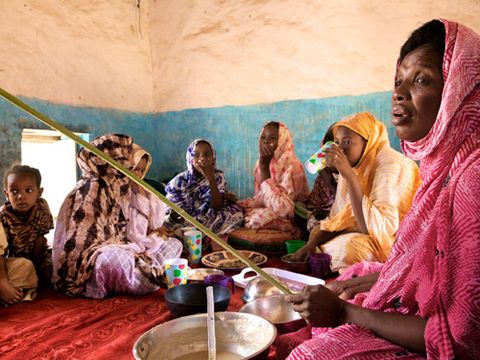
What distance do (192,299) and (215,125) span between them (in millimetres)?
3367

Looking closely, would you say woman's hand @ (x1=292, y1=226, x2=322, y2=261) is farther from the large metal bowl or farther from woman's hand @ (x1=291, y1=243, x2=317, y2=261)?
the large metal bowl

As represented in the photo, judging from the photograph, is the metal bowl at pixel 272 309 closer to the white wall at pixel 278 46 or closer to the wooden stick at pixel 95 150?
the wooden stick at pixel 95 150

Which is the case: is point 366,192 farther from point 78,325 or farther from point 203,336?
point 78,325

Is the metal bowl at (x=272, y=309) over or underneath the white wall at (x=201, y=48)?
underneath

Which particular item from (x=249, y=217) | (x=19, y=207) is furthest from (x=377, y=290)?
(x=249, y=217)

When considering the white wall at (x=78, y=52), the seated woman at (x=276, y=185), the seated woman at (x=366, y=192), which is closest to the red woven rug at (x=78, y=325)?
the seated woman at (x=366, y=192)

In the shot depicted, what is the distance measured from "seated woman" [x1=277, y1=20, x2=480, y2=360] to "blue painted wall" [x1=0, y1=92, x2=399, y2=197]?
2807mm

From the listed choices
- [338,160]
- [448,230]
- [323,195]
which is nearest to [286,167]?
[323,195]

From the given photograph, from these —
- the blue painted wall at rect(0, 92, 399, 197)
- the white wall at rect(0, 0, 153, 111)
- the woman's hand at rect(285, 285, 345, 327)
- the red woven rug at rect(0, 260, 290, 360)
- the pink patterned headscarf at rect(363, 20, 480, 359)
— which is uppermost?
the white wall at rect(0, 0, 153, 111)

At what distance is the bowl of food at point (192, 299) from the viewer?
5.30ft

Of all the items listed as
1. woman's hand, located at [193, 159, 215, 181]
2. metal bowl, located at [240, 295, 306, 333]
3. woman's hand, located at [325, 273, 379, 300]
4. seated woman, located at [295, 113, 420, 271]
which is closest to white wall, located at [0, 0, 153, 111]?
woman's hand, located at [193, 159, 215, 181]

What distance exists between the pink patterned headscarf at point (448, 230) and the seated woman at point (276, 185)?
2.34 metres

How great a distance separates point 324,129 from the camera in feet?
13.6

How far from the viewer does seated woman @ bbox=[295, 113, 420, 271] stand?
2.20m
